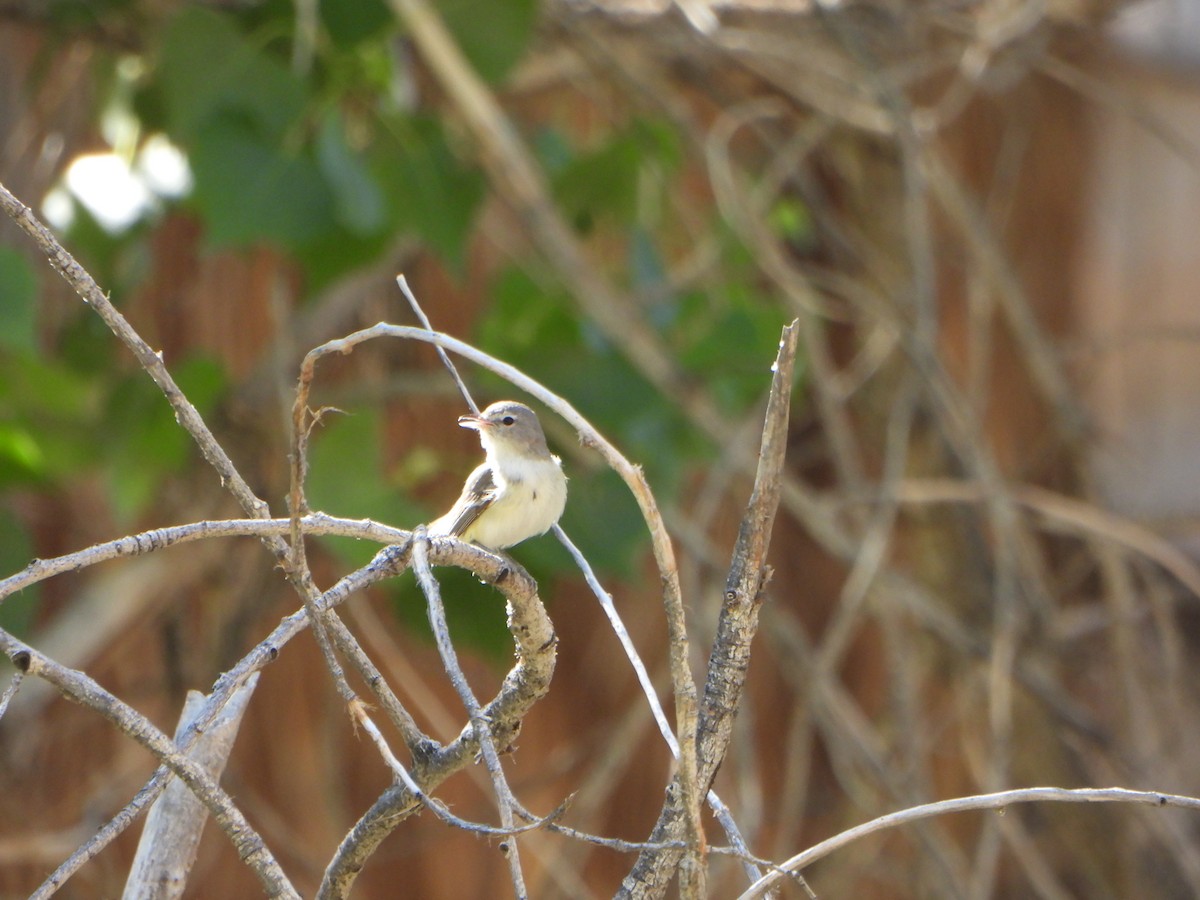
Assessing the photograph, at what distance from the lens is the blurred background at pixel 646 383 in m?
3.61

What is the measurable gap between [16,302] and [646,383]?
1.54 meters

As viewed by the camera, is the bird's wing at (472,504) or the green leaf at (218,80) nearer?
the bird's wing at (472,504)

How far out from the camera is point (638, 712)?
4.16 meters

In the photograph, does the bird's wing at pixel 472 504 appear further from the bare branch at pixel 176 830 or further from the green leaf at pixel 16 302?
the green leaf at pixel 16 302

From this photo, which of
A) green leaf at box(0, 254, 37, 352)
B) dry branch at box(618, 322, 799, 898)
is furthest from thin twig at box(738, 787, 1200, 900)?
green leaf at box(0, 254, 37, 352)

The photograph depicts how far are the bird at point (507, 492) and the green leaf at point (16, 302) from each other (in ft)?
3.97

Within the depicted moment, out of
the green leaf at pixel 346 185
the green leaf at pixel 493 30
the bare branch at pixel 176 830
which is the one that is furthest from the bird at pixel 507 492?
the green leaf at pixel 493 30

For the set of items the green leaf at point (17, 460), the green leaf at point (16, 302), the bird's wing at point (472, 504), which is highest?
the green leaf at point (16, 302)

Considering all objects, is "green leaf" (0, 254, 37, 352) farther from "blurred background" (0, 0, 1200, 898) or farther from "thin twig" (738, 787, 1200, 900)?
"thin twig" (738, 787, 1200, 900)

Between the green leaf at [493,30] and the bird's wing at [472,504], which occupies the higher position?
the green leaf at [493,30]

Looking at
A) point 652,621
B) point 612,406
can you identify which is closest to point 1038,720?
point 652,621

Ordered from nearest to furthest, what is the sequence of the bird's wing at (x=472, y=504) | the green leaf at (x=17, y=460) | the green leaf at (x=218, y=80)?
the bird's wing at (x=472, y=504), the green leaf at (x=17, y=460), the green leaf at (x=218, y=80)

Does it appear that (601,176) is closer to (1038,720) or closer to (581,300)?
(581,300)

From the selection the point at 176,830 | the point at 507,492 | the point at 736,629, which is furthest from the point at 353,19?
the point at 736,629
